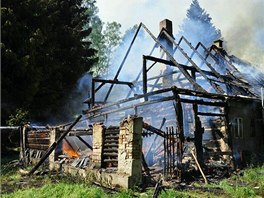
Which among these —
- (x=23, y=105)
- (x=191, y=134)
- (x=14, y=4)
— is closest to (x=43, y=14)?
(x=14, y=4)

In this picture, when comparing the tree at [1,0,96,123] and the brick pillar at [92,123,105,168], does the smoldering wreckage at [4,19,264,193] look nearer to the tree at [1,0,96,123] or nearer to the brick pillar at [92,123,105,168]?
the brick pillar at [92,123,105,168]

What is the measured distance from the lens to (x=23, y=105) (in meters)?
18.1

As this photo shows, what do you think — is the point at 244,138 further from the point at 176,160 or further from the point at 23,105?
the point at 23,105

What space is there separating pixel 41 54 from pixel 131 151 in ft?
44.4

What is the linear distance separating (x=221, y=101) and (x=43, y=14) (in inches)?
540

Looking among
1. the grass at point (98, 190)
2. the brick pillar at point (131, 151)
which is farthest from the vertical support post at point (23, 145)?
the brick pillar at point (131, 151)

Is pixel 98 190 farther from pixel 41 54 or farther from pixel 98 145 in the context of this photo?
pixel 41 54

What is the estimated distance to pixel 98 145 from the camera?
996 cm

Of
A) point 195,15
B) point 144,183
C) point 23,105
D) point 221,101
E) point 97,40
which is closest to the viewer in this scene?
point 144,183

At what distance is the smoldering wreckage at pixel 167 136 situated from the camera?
888 cm

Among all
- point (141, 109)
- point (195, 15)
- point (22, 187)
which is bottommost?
point (22, 187)

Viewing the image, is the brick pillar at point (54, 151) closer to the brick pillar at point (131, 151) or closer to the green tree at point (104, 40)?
the brick pillar at point (131, 151)

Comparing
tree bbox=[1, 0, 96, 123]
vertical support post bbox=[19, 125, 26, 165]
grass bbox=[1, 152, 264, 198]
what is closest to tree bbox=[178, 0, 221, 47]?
tree bbox=[1, 0, 96, 123]

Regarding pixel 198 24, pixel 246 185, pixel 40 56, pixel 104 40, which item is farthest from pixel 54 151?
pixel 198 24
